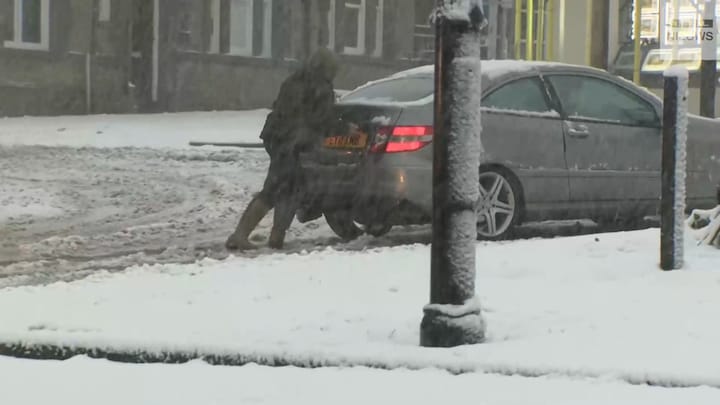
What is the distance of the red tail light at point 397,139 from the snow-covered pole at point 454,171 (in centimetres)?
383

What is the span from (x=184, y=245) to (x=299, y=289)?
11.2ft

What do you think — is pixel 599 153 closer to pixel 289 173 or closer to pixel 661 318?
pixel 289 173

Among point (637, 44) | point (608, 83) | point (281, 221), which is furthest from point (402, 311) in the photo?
point (637, 44)

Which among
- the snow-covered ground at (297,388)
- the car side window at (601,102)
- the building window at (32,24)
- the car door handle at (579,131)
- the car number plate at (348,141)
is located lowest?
the snow-covered ground at (297,388)

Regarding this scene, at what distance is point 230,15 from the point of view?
3062 centimetres

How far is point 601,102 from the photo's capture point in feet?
35.4

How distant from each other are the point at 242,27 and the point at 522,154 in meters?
21.8

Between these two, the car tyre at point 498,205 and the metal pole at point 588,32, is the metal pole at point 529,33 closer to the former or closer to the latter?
the metal pole at point 588,32

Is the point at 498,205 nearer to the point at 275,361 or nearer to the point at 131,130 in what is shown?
the point at 275,361

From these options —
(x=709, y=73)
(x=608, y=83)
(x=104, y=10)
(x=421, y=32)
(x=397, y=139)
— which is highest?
(x=421, y=32)

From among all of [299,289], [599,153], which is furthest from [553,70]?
[299,289]

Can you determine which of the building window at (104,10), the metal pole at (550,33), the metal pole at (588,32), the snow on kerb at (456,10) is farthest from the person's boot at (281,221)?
the building window at (104,10)

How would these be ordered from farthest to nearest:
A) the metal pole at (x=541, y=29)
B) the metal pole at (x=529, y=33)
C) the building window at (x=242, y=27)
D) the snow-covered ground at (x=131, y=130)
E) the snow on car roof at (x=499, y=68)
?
the building window at (x=242, y=27), the snow-covered ground at (x=131, y=130), the metal pole at (x=541, y=29), the metal pole at (x=529, y=33), the snow on car roof at (x=499, y=68)

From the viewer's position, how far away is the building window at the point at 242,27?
30.1 metres
